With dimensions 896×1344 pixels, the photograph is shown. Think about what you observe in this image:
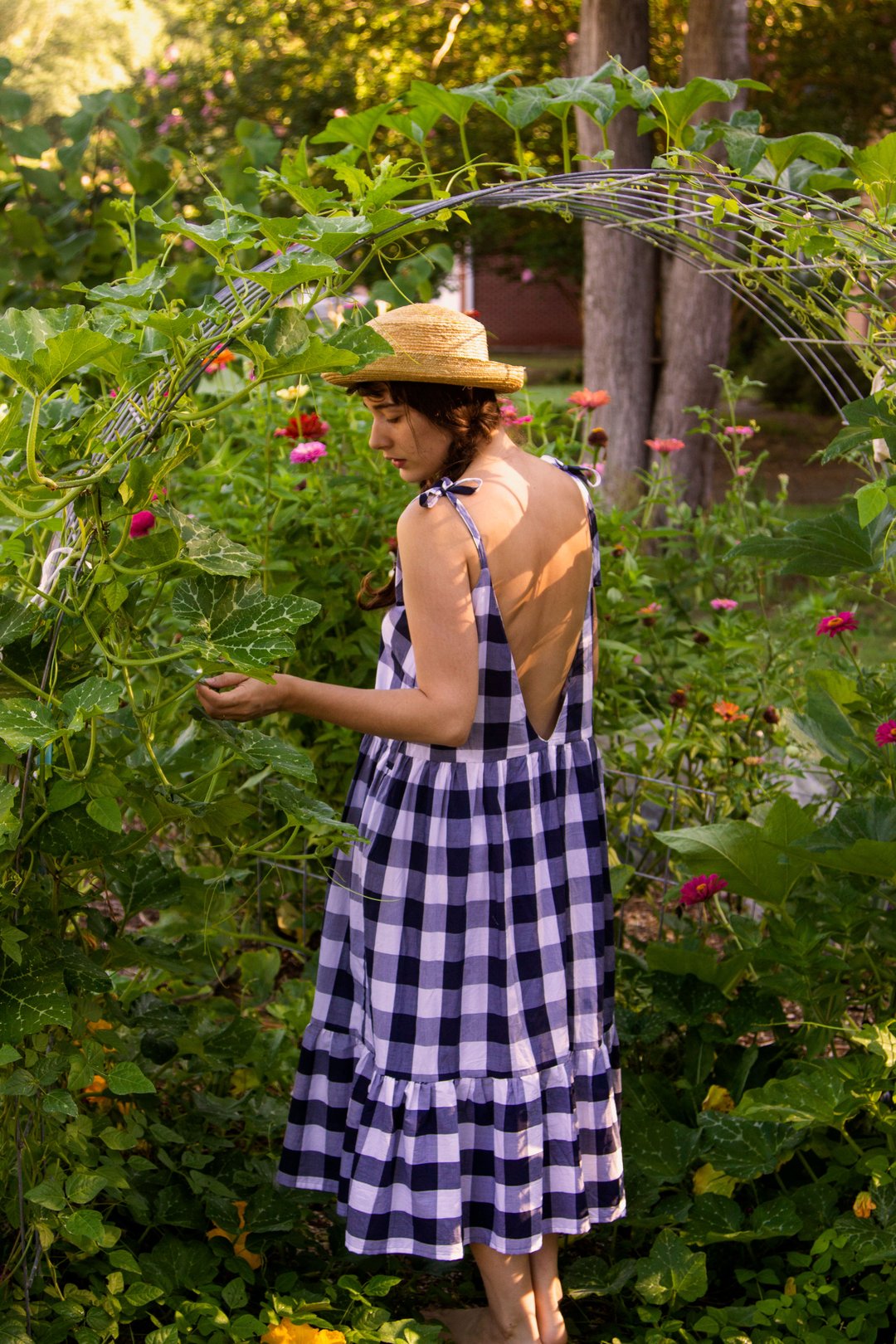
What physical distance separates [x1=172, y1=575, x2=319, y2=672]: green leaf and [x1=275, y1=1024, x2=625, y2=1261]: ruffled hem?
0.78 m

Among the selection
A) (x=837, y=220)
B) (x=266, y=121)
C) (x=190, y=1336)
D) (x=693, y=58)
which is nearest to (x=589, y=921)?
(x=190, y=1336)

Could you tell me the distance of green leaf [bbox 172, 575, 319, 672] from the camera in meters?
1.39

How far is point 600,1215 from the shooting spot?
200cm

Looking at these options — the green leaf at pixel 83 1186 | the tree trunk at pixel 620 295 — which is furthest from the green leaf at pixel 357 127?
the tree trunk at pixel 620 295

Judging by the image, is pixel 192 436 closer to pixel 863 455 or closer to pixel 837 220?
pixel 837 220

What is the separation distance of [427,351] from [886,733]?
90cm

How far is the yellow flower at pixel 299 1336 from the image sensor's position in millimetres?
1676

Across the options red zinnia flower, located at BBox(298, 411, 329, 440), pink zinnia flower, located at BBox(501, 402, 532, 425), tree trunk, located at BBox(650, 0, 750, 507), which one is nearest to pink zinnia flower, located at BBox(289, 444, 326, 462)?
red zinnia flower, located at BBox(298, 411, 329, 440)

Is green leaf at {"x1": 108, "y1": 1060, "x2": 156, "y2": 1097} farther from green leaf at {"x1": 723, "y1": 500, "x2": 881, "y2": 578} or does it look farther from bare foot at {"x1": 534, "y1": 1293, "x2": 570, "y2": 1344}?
green leaf at {"x1": 723, "y1": 500, "x2": 881, "y2": 578}

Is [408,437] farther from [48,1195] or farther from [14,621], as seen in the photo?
[48,1195]

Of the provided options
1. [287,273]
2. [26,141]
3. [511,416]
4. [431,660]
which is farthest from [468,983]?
[26,141]

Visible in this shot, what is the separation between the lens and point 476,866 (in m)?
1.87

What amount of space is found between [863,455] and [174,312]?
1239 mm

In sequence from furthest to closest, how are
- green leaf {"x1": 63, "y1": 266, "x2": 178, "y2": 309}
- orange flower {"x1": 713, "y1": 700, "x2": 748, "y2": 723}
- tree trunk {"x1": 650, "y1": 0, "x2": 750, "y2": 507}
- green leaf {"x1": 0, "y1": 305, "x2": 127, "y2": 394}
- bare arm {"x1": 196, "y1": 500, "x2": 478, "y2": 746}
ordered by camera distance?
tree trunk {"x1": 650, "y1": 0, "x2": 750, "y2": 507} → orange flower {"x1": 713, "y1": 700, "x2": 748, "y2": 723} → bare arm {"x1": 196, "y1": 500, "x2": 478, "y2": 746} → green leaf {"x1": 63, "y1": 266, "x2": 178, "y2": 309} → green leaf {"x1": 0, "y1": 305, "x2": 127, "y2": 394}
